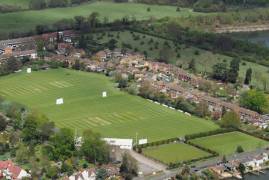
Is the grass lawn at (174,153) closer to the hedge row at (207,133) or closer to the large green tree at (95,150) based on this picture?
the hedge row at (207,133)

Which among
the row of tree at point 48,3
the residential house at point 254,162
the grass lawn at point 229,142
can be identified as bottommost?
the residential house at point 254,162

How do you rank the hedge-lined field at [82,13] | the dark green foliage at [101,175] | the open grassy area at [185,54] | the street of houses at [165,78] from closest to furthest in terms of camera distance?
the dark green foliage at [101,175]
the street of houses at [165,78]
the open grassy area at [185,54]
the hedge-lined field at [82,13]

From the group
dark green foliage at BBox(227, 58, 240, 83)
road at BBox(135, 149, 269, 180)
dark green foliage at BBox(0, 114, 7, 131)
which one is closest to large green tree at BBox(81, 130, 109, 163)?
road at BBox(135, 149, 269, 180)

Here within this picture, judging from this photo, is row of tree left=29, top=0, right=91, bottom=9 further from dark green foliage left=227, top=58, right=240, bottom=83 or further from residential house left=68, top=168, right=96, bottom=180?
residential house left=68, top=168, right=96, bottom=180

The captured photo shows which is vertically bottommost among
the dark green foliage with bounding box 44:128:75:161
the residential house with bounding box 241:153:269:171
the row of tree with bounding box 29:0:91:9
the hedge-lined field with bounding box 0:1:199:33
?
the residential house with bounding box 241:153:269:171


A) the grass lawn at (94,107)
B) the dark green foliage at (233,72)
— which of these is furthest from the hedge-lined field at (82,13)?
the dark green foliage at (233,72)

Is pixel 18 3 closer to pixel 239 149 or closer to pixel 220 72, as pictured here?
pixel 220 72

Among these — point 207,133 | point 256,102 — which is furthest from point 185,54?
point 207,133
